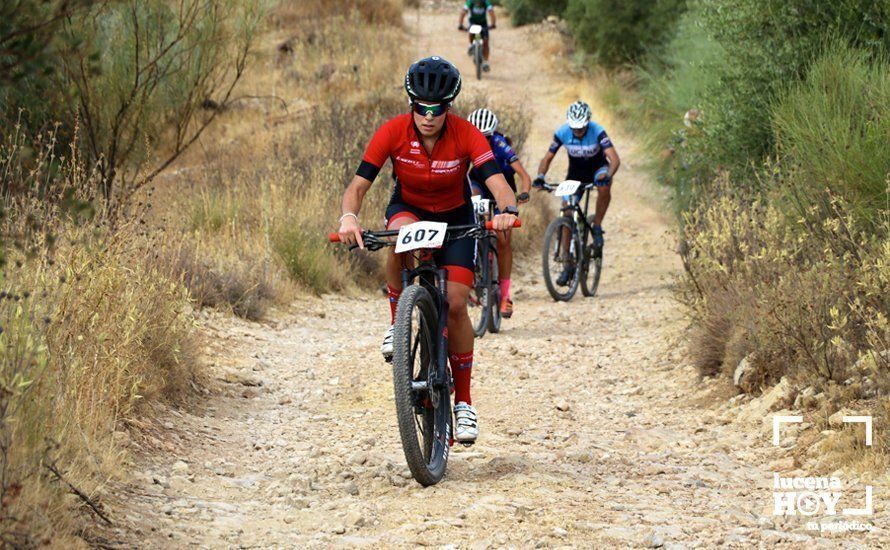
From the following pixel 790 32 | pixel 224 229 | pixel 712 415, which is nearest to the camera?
pixel 712 415

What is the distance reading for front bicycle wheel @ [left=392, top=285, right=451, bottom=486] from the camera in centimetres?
506

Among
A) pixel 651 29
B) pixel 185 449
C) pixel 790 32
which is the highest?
pixel 651 29

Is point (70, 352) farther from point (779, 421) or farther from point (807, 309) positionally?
point (807, 309)

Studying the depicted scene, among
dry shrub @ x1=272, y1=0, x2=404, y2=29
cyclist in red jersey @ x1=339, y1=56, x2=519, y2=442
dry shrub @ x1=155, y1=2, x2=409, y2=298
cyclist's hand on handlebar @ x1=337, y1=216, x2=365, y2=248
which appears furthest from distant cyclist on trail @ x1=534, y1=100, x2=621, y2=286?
dry shrub @ x1=272, y1=0, x2=404, y2=29

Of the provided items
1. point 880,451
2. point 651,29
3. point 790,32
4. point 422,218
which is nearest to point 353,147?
point 790,32

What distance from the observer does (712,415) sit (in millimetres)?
7250

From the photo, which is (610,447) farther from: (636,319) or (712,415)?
(636,319)

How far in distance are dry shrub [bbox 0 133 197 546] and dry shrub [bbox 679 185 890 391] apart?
3540mm

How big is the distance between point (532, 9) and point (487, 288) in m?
28.2

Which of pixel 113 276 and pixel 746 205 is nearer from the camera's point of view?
pixel 113 276

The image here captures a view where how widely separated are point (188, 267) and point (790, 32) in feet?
19.4

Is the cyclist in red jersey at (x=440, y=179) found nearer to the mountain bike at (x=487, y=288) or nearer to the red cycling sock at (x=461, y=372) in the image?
the red cycling sock at (x=461, y=372)

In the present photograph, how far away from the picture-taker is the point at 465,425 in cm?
571

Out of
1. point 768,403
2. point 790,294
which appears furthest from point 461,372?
point 790,294
